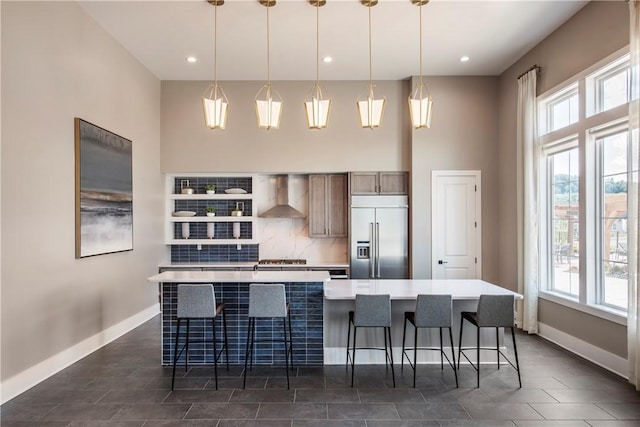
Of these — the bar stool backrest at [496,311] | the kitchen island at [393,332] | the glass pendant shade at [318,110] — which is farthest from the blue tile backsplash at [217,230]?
the bar stool backrest at [496,311]

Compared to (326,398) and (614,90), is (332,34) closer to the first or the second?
(614,90)

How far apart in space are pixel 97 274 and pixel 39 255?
3.21 feet

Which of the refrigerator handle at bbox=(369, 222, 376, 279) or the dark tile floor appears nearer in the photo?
the dark tile floor

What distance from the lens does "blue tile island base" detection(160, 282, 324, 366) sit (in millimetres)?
3803

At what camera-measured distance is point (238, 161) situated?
6.12m

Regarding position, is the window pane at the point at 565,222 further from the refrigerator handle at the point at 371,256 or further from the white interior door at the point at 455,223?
the refrigerator handle at the point at 371,256

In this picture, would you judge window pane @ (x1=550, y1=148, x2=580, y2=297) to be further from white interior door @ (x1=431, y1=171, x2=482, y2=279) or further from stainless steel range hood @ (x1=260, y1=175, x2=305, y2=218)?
stainless steel range hood @ (x1=260, y1=175, x2=305, y2=218)

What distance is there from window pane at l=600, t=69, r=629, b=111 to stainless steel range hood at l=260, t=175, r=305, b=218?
13.5 feet

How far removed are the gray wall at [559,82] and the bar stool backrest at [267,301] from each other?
3.20 metres

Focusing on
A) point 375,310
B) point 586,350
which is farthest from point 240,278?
point 586,350

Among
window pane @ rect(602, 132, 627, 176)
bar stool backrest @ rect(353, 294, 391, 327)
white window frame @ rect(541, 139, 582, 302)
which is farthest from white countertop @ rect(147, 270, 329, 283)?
window pane @ rect(602, 132, 627, 176)

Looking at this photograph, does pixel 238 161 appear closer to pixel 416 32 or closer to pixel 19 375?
pixel 416 32

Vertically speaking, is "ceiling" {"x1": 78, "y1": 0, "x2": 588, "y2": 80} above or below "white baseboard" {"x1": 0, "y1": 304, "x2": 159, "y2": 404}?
above

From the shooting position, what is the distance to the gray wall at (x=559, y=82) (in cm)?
361
